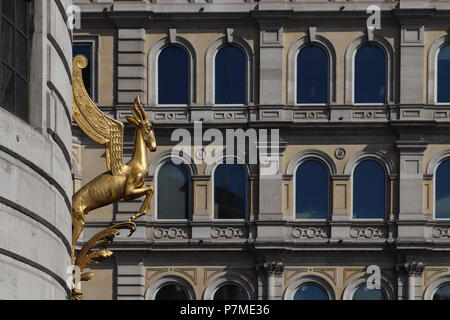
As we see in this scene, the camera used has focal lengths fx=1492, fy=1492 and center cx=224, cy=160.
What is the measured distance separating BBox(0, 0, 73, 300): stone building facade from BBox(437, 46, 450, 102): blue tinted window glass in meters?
33.0

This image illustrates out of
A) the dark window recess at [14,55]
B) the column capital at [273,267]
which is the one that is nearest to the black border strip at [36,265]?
the dark window recess at [14,55]

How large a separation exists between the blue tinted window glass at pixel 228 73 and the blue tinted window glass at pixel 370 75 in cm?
388

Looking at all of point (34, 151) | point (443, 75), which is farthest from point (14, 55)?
point (443, 75)

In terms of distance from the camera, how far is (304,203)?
4984cm

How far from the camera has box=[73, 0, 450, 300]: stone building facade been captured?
49250 mm

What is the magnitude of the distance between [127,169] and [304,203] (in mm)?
28648

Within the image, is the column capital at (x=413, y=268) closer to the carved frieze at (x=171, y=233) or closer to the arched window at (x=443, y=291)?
the arched window at (x=443, y=291)

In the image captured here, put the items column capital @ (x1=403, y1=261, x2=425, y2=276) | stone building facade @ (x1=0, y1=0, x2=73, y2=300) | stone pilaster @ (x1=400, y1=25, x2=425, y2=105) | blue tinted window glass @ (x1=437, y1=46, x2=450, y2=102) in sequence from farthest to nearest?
blue tinted window glass @ (x1=437, y1=46, x2=450, y2=102) → stone pilaster @ (x1=400, y1=25, x2=425, y2=105) → column capital @ (x1=403, y1=261, x2=425, y2=276) → stone building facade @ (x1=0, y1=0, x2=73, y2=300)

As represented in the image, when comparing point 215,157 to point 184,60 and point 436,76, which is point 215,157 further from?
point 436,76

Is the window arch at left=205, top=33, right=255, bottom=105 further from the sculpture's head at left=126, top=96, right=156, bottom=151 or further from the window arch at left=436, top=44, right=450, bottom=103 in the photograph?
the sculpture's head at left=126, top=96, right=156, bottom=151

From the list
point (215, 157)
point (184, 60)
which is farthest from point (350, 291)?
point (184, 60)

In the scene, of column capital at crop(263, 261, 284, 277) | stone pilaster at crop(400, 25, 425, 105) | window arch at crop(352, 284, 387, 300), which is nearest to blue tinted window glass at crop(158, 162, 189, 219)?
column capital at crop(263, 261, 284, 277)

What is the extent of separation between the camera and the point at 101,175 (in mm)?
21281

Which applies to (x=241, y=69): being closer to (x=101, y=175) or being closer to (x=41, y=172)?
(x=101, y=175)
